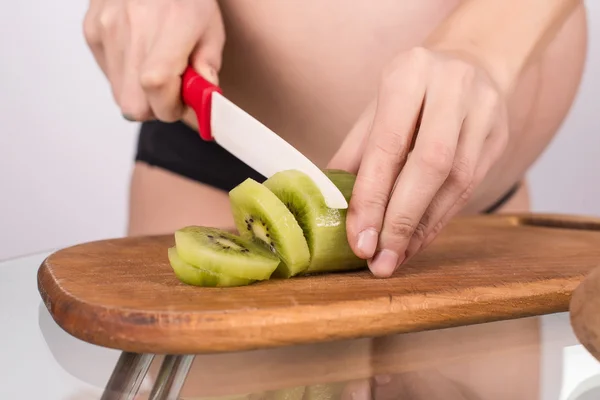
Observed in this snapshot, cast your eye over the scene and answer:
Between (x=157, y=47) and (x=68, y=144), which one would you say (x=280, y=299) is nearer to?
(x=157, y=47)

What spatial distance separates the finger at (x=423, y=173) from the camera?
92 cm

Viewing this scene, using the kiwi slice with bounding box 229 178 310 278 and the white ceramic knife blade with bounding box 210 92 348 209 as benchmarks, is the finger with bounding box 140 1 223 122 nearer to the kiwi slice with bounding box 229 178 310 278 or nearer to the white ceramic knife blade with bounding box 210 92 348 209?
the white ceramic knife blade with bounding box 210 92 348 209

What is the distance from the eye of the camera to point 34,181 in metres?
2.66

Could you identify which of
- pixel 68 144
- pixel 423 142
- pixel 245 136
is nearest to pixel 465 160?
pixel 423 142

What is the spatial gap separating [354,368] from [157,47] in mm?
602

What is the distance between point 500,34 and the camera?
112 centimetres

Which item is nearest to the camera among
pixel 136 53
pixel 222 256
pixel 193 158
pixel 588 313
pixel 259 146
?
pixel 588 313

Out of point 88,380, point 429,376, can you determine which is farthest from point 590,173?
point 88,380

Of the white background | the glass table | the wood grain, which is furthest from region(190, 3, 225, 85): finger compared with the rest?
the white background

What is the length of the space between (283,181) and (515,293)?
1.05ft

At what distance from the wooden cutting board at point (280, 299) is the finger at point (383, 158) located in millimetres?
59

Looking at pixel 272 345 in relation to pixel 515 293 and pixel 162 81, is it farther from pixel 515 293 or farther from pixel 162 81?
pixel 162 81

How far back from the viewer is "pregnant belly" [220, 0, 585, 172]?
130cm

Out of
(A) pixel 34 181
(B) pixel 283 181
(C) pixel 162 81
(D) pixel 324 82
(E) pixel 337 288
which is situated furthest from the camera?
(A) pixel 34 181
